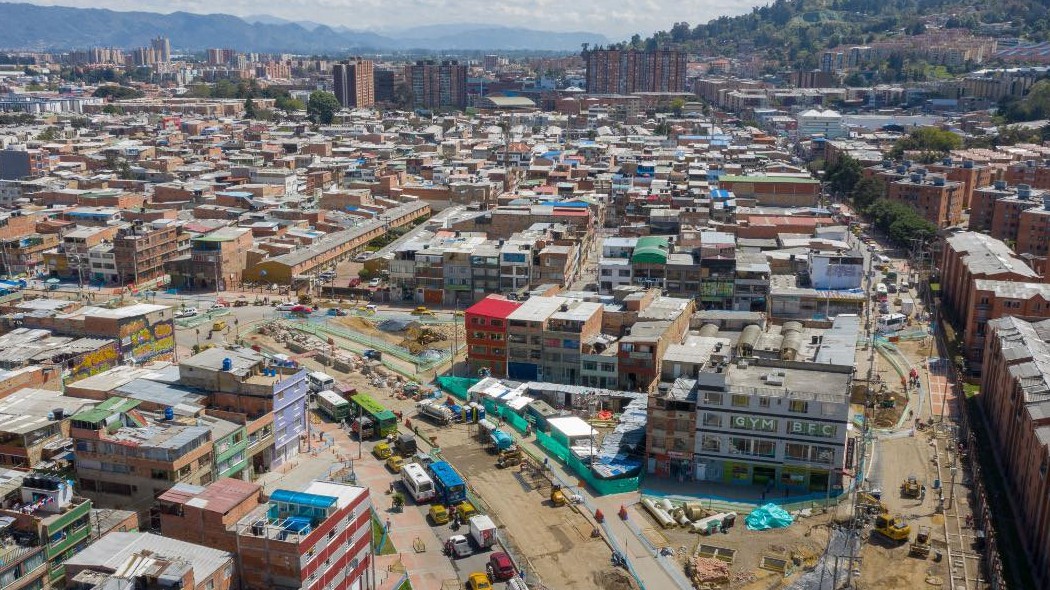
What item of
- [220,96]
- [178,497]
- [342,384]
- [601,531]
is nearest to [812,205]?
[342,384]

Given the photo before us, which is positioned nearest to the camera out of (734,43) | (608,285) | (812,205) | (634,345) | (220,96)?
(634,345)

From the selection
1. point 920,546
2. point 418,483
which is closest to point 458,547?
point 418,483

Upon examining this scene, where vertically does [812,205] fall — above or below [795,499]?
above

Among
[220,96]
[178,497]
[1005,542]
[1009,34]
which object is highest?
[1009,34]

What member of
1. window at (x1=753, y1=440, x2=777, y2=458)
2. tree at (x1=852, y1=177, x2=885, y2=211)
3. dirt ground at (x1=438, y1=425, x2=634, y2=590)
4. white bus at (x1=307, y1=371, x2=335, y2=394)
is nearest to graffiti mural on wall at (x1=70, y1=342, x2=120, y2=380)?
white bus at (x1=307, y1=371, x2=335, y2=394)

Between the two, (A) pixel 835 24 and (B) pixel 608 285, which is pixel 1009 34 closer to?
(A) pixel 835 24

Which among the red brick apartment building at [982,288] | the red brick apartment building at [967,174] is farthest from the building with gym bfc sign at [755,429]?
the red brick apartment building at [967,174]

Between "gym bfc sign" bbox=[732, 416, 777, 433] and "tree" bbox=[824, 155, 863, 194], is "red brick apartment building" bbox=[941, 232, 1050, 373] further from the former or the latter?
"tree" bbox=[824, 155, 863, 194]
